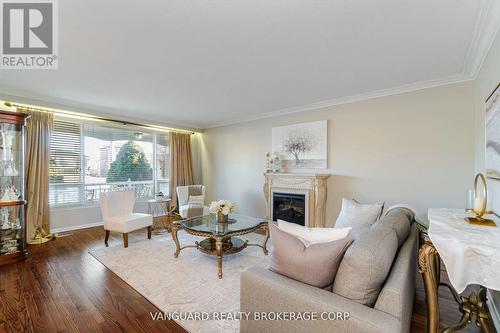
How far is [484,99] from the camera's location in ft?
8.16

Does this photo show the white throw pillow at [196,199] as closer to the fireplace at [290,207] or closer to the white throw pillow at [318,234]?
the fireplace at [290,207]

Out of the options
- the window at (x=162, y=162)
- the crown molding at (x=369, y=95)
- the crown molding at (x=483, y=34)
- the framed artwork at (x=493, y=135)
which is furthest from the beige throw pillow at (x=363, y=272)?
the window at (x=162, y=162)

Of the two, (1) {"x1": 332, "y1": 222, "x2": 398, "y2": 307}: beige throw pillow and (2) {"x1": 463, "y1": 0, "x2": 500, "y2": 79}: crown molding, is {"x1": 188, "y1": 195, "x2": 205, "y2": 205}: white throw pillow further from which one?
(2) {"x1": 463, "y1": 0, "x2": 500, "y2": 79}: crown molding

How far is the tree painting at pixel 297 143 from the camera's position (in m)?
4.57

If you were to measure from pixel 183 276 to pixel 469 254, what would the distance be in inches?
102

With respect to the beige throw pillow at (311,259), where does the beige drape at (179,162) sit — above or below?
above

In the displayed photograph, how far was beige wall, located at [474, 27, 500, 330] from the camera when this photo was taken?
194 centimetres

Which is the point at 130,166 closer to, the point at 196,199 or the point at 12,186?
the point at 196,199

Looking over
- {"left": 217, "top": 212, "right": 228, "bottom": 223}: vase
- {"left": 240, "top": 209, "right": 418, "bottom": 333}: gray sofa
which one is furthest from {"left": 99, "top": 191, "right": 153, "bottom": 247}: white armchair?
{"left": 240, "top": 209, "right": 418, "bottom": 333}: gray sofa

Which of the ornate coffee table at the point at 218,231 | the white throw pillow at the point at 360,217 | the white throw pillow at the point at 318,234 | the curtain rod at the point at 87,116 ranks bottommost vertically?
the ornate coffee table at the point at 218,231

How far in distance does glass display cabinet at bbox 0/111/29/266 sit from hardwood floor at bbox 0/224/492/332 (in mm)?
339

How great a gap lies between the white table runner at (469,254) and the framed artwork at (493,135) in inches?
35.8

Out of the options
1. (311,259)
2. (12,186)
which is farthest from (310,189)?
(12,186)

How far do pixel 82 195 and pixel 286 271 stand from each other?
5.16m
